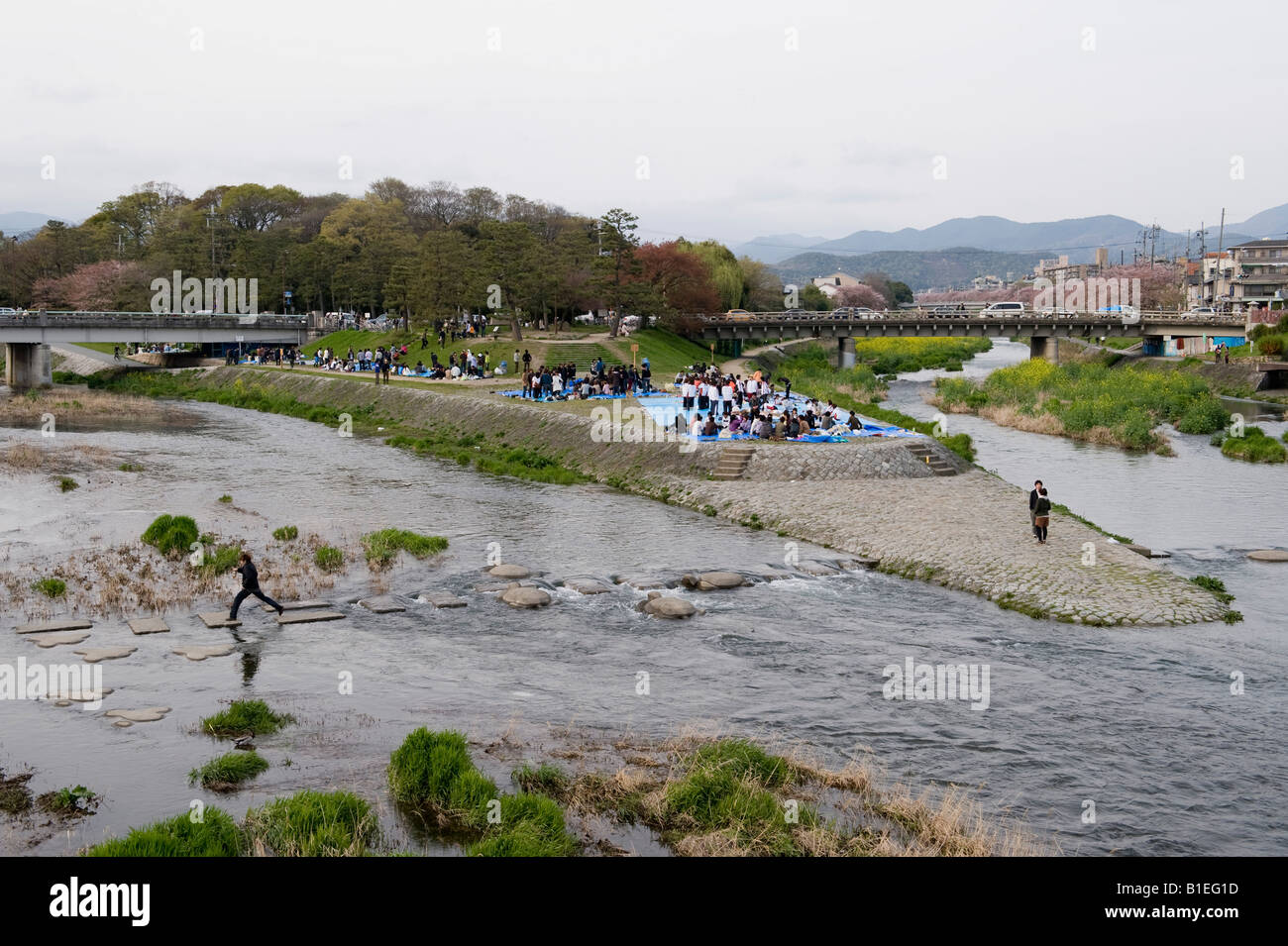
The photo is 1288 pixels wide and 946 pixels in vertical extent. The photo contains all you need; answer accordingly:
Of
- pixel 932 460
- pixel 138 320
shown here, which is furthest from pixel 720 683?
pixel 138 320

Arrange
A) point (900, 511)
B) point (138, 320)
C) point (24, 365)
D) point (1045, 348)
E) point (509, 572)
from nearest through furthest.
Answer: point (509, 572)
point (900, 511)
point (24, 365)
point (138, 320)
point (1045, 348)

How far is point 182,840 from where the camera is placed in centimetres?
1245

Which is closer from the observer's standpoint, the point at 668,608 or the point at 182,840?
the point at 182,840

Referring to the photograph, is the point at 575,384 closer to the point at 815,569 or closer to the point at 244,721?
the point at 815,569

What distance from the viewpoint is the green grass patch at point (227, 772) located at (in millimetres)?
15117

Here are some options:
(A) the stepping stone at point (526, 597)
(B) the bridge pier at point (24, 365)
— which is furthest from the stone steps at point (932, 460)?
(B) the bridge pier at point (24, 365)

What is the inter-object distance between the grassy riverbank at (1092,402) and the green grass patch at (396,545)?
1452 inches

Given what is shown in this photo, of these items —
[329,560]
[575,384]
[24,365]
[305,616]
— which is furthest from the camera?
[24,365]

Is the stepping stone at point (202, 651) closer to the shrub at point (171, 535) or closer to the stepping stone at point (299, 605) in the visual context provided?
the stepping stone at point (299, 605)

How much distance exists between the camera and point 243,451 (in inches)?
2020

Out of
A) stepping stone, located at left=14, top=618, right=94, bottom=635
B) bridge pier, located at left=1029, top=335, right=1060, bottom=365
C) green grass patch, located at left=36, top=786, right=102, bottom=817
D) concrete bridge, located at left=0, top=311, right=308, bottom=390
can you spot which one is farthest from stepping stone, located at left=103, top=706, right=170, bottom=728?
bridge pier, located at left=1029, top=335, right=1060, bottom=365

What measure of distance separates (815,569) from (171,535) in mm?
17193

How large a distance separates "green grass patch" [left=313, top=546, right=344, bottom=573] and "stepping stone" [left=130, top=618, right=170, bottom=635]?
17.3ft
